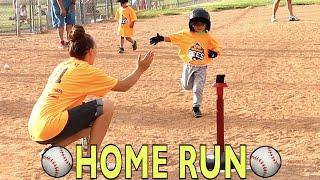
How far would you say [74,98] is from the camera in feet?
16.1

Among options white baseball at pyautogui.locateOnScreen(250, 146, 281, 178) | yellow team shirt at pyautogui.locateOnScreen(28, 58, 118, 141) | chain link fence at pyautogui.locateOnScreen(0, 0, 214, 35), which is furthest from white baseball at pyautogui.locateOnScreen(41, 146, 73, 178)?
chain link fence at pyautogui.locateOnScreen(0, 0, 214, 35)

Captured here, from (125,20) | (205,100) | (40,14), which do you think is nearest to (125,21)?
(125,20)

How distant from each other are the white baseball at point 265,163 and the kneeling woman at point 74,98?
1.21 meters

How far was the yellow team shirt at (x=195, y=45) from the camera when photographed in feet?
23.5

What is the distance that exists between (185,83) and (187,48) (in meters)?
0.45

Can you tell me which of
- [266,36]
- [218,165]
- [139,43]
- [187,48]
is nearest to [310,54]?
[266,36]

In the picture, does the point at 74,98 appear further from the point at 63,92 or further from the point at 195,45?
the point at 195,45

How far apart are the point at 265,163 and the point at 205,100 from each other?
10.4 ft

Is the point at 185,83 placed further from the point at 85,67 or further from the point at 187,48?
the point at 85,67

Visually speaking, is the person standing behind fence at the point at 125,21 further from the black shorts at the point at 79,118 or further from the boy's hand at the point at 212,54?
the black shorts at the point at 79,118

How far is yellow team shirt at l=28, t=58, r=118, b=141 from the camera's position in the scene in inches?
188

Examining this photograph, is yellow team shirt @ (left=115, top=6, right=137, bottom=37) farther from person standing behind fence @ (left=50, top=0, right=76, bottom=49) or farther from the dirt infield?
person standing behind fence @ (left=50, top=0, right=76, bottom=49)

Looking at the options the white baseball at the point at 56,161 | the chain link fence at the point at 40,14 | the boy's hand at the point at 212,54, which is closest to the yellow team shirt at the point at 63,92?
the white baseball at the point at 56,161

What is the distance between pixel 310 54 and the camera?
1184cm
